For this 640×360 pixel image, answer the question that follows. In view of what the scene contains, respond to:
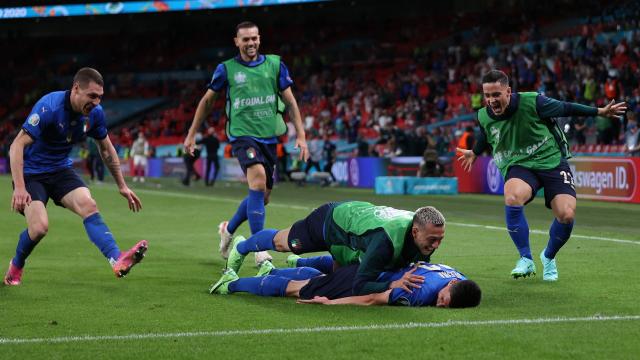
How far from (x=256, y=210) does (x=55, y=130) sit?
2489mm

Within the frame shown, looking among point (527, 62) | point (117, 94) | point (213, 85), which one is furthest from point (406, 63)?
point (213, 85)

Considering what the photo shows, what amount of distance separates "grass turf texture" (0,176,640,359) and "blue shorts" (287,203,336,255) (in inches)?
17.6

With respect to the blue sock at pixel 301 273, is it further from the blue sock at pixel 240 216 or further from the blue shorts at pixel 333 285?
the blue sock at pixel 240 216

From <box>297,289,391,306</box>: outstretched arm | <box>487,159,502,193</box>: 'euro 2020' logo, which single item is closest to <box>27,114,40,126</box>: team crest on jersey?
<box>297,289,391,306</box>: outstretched arm

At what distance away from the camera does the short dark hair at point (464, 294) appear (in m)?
7.27

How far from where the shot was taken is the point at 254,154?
1075 cm

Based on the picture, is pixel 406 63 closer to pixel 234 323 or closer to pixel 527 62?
pixel 527 62

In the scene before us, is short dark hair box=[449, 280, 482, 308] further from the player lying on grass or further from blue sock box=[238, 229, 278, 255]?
blue sock box=[238, 229, 278, 255]

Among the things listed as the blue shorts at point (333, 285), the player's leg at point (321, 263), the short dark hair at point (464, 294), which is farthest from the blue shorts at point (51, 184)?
the short dark hair at point (464, 294)

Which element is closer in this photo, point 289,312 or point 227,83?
point 289,312

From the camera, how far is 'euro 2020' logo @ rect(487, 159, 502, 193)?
1031 inches

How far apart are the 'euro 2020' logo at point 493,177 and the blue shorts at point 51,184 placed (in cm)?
1809

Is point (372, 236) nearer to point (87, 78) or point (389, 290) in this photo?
point (389, 290)

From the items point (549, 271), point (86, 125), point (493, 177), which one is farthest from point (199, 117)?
point (493, 177)
